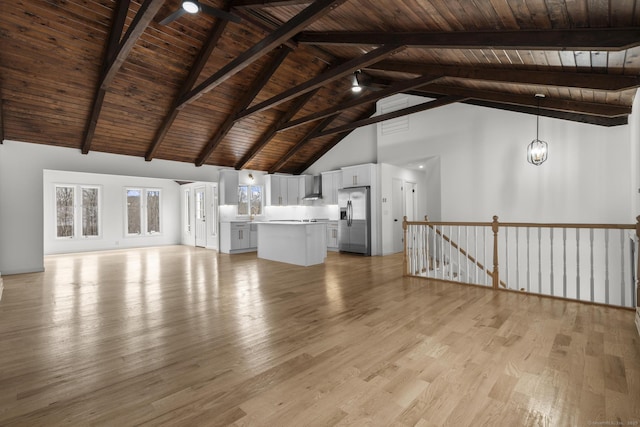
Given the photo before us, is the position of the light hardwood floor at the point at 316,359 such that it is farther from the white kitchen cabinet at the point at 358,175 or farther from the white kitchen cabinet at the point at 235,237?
the white kitchen cabinet at the point at 235,237

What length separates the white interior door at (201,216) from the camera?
428 inches

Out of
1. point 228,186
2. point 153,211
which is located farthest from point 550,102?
point 153,211

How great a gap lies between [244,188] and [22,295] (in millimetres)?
6075

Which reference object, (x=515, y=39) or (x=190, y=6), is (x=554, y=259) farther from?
(x=190, y=6)

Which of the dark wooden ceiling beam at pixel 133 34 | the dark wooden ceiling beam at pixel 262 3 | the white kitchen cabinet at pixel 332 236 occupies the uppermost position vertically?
the dark wooden ceiling beam at pixel 262 3

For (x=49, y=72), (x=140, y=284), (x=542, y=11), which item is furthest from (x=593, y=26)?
(x=49, y=72)

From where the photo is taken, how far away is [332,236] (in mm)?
9312

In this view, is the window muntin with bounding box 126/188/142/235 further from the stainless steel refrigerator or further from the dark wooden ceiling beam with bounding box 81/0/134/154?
the stainless steel refrigerator

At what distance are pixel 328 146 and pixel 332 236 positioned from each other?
301 cm

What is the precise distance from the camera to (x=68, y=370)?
232cm

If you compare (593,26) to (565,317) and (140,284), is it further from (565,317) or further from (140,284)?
(140,284)

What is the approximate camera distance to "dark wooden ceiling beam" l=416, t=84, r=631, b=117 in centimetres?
464

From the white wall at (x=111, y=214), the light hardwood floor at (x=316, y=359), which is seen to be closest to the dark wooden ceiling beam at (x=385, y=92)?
the light hardwood floor at (x=316, y=359)

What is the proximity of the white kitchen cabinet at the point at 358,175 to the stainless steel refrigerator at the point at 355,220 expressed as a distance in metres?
0.22
